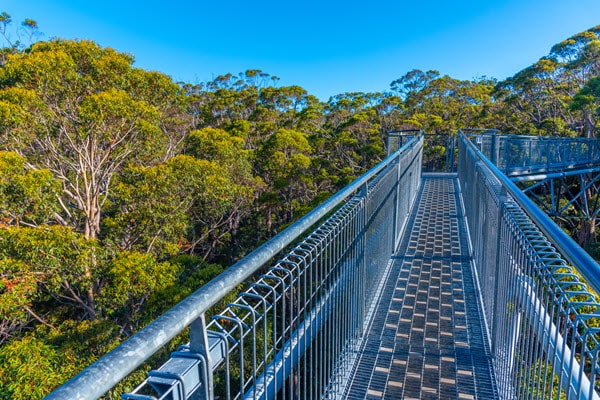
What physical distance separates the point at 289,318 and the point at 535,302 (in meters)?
1.15

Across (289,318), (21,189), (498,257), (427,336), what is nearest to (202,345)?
(289,318)

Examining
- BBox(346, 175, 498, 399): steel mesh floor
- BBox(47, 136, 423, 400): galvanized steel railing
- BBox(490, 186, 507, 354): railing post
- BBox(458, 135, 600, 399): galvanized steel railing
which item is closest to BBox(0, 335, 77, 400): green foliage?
BBox(47, 136, 423, 400): galvanized steel railing

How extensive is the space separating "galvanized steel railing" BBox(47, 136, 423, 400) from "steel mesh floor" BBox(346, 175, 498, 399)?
6.8 inches

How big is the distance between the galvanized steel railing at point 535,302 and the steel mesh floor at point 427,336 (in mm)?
195

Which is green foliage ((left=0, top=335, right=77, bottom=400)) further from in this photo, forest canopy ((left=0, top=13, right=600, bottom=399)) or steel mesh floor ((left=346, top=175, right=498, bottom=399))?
steel mesh floor ((left=346, top=175, right=498, bottom=399))

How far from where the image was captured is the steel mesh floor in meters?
2.82

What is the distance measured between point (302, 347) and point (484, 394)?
1.42 metres

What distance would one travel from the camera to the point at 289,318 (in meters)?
2.09

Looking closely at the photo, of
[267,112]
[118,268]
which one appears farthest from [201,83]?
[118,268]

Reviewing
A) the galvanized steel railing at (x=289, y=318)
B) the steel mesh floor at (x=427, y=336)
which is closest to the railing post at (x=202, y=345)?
the galvanized steel railing at (x=289, y=318)

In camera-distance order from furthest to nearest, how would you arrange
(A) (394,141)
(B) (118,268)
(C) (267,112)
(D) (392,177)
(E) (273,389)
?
(C) (267,112) → (A) (394,141) → (B) (118,268) → (D) (392,177) → (E) (273,389)

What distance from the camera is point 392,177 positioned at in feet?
16.5

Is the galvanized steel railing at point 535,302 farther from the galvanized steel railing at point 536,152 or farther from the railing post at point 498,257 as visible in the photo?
the galvanized steel railing at point 536,152

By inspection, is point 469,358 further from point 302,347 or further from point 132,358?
point 132,358
